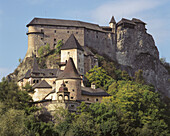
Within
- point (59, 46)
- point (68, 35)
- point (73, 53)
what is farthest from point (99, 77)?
point (68, 35)

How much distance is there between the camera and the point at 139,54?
126 m

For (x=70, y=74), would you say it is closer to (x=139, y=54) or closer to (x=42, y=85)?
(x=42, y=85)

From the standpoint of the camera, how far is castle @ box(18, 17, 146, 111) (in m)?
75.4

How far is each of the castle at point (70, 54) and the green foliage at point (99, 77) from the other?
193cm

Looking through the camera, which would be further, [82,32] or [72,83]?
[82,32]

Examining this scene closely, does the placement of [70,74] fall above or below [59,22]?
below

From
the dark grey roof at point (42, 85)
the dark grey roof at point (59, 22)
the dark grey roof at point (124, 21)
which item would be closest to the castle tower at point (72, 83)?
the dark grey roof at point (42, 85)

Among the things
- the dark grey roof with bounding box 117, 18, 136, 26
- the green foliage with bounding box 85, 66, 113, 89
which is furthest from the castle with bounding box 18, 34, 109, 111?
the dark grey roof with bounding box 117, 18, 136, 26

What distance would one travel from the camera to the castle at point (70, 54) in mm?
75438

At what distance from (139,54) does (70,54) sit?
34.1 metres

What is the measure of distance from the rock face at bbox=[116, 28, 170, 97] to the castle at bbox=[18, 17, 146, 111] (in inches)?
49.8

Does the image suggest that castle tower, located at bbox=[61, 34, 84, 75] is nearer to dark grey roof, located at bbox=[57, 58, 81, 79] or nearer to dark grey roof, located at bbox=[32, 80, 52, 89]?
dark grey roof, located at bbox=[32, 80, 52, 89]

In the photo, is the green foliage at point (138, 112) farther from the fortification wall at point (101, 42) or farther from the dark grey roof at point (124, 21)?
the dark grey roof at point (124, 21)

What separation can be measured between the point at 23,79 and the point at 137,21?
46422 mm
